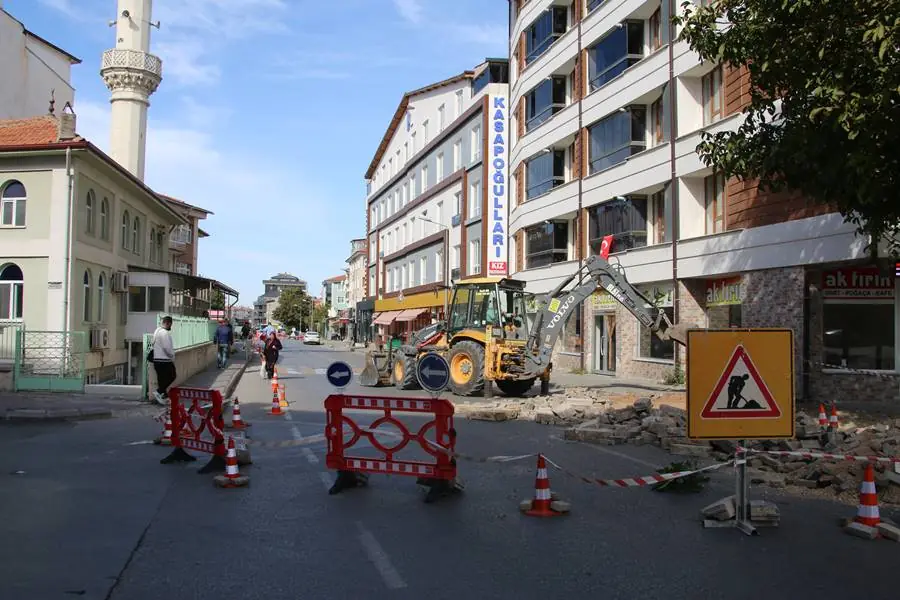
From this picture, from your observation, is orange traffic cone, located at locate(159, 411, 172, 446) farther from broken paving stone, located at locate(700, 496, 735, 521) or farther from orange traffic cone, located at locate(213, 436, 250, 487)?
broken paving stone, located at locate(700, 496, 735, 521)

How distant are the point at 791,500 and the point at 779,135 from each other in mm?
5700

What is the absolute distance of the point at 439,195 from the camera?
160ft

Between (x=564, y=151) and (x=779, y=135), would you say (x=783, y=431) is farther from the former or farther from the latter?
(x=564, y=151)

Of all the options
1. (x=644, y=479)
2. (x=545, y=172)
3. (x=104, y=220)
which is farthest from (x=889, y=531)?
(x=545, y=172)

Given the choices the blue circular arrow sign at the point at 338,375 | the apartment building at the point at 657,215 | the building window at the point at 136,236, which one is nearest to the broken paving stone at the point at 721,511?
Result: the blue circular arrow sign at the point at 338,375

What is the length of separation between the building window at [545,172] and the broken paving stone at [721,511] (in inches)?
999

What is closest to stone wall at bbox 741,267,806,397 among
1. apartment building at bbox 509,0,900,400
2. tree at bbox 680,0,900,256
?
apartment building at bbox 509,0,900,400

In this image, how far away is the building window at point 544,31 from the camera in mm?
31573

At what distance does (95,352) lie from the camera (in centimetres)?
2430

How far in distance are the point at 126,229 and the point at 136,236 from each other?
2.05 metres

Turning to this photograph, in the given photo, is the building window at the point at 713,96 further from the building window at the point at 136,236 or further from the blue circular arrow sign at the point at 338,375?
the building window at the point at 136,236

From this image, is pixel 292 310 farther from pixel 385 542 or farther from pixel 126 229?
pixel 385 542

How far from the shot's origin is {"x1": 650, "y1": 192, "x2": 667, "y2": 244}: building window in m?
24.3

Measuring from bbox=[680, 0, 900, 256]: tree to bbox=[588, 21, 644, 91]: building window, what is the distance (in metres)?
14.9
